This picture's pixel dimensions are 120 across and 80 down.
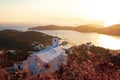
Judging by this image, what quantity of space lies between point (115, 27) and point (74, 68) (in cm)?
9453

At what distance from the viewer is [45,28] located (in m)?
123

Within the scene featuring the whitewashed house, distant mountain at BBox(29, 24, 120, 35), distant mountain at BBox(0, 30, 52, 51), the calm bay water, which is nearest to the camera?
the whitewashed house

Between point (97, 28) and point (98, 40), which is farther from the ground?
point (97, 28)

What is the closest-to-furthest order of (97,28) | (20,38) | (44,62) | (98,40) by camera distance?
(44,62) < (98,40) < (20,38) < (97,28)

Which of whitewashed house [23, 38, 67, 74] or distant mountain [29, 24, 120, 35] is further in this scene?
distant mountain [29, 24, 120, 35]

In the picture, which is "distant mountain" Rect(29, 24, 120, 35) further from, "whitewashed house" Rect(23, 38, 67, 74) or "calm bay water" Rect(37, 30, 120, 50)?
"whitewashed house" Rect(23, 38, 67, 74)

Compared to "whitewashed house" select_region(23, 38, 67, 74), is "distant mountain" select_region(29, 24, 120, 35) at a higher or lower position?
lower

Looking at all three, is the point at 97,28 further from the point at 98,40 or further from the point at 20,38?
the point at 98,40

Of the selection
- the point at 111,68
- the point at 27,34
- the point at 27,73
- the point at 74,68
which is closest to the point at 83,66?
the point at 74,68

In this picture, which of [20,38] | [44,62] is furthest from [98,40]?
[44,62]

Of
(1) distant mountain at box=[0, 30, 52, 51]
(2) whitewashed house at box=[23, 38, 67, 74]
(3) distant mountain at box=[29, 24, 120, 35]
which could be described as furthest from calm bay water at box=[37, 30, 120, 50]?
(2) whitewashed house at box=[23, 38, 67, 74]

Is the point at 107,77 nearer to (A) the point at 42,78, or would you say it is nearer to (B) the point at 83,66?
(B) the point at 83,66

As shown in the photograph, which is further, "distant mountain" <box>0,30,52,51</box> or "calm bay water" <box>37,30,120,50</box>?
"distant mountain" <box>0,30,52,51</box>

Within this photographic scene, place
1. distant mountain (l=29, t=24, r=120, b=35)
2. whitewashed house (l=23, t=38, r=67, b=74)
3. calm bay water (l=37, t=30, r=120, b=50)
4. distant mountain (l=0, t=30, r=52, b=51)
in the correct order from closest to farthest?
1. whitewashed house (l=23, t=38, r=67, b=74)
2. calm bay water (l=37, t=30, r=120, b=50)
3. distant mountain (l=0, t=30, r=52, b=51)
4. distant mountain (l=29, t=24, r=120, b=35)
